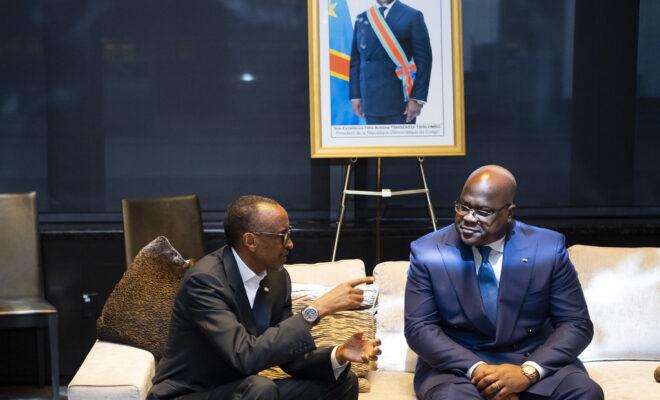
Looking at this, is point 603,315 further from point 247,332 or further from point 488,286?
point 247,332

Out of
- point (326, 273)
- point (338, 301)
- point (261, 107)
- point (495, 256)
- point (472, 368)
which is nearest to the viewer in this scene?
point (338, 301)

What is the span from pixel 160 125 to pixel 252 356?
290cm

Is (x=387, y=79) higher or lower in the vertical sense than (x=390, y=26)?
lower

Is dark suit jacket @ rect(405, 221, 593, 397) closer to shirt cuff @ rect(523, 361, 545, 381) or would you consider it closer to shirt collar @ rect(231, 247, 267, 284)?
shirt cuff @ rect(523, 361, 545, 381)

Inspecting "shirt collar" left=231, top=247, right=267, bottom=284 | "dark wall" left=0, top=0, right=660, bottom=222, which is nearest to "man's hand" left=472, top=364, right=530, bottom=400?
"shirt collar" left=231, top=247, right=267, bottom=284

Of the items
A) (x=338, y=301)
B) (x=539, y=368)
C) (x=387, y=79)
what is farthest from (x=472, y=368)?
(x=387, y=79)

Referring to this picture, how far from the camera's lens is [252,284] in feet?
10.7

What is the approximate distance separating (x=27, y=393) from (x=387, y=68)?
2613mm

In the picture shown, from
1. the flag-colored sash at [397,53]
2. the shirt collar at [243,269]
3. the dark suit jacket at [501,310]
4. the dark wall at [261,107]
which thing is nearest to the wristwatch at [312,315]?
the shirt collar at [243,269]

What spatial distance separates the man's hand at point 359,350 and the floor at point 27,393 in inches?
96.9

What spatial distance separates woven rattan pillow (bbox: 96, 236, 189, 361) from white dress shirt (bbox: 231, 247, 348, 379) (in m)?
0.61

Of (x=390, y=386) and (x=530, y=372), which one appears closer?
(x=530, y=372)

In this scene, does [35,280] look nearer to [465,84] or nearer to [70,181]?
[70,181]

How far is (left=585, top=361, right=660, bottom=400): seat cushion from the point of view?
350 cm
